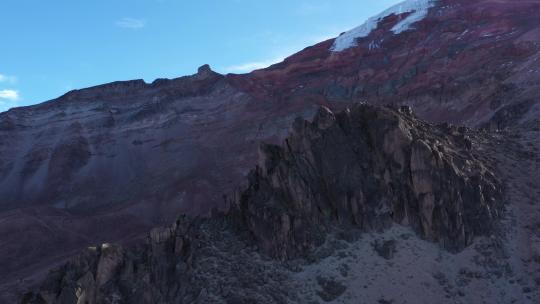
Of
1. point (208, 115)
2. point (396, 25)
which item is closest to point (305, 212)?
point (208, 115)

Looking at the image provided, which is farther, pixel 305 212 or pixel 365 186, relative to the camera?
pixel 365 186

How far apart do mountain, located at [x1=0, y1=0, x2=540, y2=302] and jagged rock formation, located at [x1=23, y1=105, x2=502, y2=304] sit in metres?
18.8

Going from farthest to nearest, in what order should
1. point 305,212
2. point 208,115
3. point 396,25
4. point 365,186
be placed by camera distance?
point 396,25 → point 208,115 → point 365,186 → point 305,212

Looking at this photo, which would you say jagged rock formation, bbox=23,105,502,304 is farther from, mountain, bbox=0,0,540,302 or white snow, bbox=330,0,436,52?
white snow, bbox=330,0,436,52

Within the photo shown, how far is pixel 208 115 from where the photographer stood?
3209 inches

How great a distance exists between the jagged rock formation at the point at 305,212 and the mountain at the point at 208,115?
18843 millimetres

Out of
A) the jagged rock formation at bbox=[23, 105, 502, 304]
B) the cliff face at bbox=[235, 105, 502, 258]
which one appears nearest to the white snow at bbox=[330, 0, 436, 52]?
the cliff face at bbox=[235, 105, 502, 258]

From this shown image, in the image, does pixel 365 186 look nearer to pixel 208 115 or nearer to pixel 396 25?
pixel 208 115

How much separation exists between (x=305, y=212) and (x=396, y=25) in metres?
72.4

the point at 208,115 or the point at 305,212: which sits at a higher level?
the point at 305,212

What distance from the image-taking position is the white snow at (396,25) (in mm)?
89000

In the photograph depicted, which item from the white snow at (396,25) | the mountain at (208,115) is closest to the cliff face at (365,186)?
the mountain at (208,115)

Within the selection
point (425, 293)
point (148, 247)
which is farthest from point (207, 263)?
point (425, 293)

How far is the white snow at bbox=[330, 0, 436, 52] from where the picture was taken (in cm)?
8900
